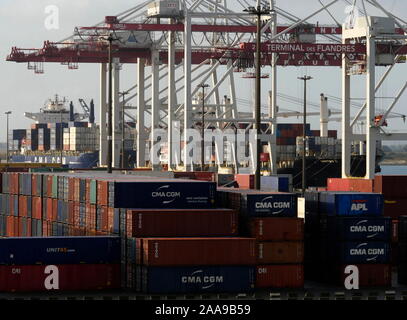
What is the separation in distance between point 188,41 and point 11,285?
2750 inches

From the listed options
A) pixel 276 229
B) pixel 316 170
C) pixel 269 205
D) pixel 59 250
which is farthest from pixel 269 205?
pixel 316 170

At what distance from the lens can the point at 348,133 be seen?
106 metres

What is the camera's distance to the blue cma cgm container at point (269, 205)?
1597 inches

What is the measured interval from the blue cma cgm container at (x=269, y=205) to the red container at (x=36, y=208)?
12.8m

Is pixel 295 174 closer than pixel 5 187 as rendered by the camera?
No

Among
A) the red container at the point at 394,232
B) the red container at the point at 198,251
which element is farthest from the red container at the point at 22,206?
the red container at the point at 394,232

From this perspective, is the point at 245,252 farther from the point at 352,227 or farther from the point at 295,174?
the point at 295,174

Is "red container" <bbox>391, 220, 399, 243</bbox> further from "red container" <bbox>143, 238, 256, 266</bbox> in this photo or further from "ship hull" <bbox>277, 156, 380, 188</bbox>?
"ship hull" <bbox>277, 156, 380, 188</bbox>

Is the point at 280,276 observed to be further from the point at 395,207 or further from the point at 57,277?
the point at 395,207

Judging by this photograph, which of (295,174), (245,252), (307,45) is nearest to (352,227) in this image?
(245,252)

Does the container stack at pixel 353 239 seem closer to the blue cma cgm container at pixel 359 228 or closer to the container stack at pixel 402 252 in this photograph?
the blue cma cgm container at pixel 359 228

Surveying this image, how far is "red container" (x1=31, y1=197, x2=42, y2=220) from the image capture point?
1978 inches

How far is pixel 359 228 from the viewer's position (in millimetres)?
41344

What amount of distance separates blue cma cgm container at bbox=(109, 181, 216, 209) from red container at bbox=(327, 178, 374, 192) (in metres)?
14.7
